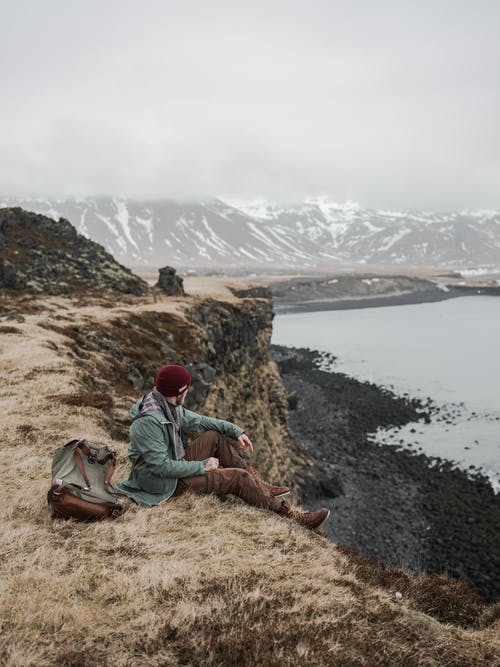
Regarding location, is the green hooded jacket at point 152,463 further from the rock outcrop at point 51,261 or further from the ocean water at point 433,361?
the ocean water at point 433,361

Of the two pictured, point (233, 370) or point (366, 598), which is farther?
point (233, 370)

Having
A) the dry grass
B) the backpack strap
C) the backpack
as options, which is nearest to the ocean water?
the dry grass

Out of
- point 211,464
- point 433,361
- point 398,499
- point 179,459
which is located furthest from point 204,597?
point 433,361

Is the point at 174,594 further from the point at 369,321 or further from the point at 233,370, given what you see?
the point at 369,321

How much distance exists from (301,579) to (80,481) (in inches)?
181

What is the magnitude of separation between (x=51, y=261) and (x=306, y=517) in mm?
49941

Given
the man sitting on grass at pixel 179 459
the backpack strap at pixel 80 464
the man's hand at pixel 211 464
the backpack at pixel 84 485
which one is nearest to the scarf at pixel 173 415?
the man sitting on grass at pixel 179 459

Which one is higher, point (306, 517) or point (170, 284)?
point (170, 284)

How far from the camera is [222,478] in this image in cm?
954

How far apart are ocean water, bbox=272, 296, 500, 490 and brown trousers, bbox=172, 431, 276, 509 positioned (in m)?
41.3

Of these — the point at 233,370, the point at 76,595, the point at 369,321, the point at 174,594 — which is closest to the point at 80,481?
the point at 76,595

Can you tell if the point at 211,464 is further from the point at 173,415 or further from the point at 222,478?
the point at 173,415

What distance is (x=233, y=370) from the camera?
44094mm

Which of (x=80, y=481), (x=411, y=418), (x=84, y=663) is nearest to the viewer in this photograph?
(x=84, y=663)
